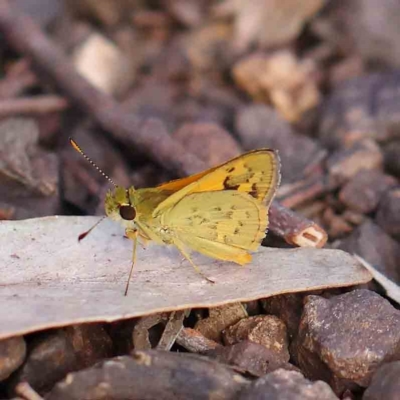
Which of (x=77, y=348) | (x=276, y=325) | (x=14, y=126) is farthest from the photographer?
(x=14, y=126)

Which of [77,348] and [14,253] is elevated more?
[14,253]

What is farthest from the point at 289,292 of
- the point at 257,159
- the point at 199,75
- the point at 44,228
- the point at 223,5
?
the point at 223,5

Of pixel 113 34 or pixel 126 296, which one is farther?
pixel 113 34

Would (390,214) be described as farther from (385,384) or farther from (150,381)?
(150,381)

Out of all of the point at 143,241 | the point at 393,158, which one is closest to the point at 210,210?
the point at 143,241

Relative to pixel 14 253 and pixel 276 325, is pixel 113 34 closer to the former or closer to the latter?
pixel 14 253

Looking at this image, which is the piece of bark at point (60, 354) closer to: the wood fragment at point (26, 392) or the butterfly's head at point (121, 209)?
the wood fragment at point (26, 392)

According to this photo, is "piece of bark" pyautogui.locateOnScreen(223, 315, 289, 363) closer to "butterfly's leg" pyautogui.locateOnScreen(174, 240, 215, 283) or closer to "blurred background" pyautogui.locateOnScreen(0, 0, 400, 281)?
"butterfly's leg" pyautogui.locateOnScreen(174, 240, 215, 283)

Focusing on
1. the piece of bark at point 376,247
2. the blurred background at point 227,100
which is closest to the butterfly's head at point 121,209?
the blurred background at point 227,100
